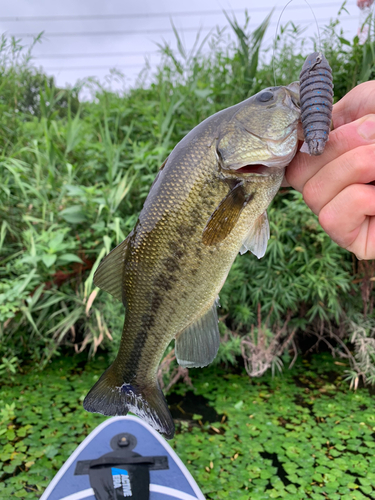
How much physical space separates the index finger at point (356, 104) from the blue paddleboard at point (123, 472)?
7.51 feet

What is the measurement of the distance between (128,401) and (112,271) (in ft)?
1.70

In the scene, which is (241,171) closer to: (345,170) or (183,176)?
(183,176)

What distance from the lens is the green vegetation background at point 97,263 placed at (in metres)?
3.29

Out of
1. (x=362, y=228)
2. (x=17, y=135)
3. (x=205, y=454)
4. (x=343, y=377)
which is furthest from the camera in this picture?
(x=17, y=135)

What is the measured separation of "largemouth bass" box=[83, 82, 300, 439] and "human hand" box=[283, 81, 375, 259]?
0.14 m

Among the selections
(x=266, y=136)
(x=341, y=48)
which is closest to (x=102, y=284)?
(x=266, y=136)

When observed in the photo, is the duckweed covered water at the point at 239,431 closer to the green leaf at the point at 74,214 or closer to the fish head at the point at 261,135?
the green leaf at the point at 74,214

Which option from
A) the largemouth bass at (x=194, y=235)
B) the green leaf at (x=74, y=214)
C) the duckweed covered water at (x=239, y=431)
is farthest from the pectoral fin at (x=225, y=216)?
the green leaf at (x=74, y=214)

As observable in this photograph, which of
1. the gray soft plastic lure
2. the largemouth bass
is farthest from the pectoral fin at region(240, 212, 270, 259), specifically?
the gray soft plastic lure

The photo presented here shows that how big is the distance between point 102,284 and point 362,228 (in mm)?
1000

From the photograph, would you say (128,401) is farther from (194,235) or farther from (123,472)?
(123,472)

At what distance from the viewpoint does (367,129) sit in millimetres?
1284

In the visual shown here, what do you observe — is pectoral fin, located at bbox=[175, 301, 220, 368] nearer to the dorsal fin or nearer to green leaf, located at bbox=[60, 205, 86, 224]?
the dorsal fin

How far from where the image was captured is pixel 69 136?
4137 mm
